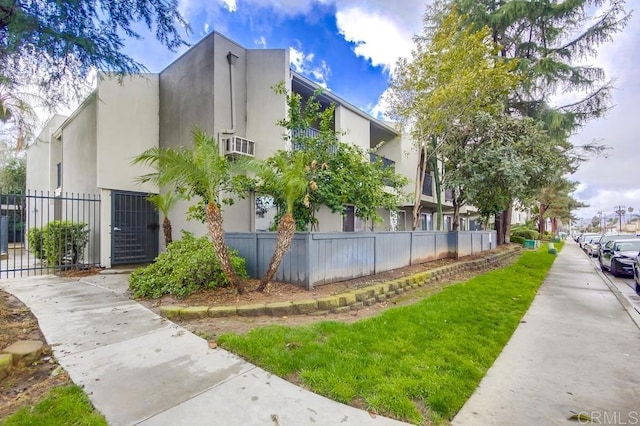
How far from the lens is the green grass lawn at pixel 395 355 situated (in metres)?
2.79

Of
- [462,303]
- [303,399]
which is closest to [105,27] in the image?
[303,399]

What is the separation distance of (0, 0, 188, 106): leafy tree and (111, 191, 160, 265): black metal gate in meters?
4.55

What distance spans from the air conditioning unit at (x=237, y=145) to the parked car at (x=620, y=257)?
45.0ft

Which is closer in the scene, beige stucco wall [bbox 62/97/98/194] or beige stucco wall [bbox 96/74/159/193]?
beige stucco wall [bbox 96/74/159/193]

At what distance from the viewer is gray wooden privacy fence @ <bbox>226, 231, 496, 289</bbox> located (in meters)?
6.02

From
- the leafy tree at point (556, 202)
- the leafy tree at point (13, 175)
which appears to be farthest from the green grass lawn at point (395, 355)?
the leafy tree at point (556, 202)

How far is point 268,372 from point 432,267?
7.32 meters

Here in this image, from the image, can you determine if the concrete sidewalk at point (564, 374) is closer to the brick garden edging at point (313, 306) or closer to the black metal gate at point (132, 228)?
the brick garden edging at point (313, 306)

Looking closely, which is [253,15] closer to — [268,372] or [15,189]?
[268,372]

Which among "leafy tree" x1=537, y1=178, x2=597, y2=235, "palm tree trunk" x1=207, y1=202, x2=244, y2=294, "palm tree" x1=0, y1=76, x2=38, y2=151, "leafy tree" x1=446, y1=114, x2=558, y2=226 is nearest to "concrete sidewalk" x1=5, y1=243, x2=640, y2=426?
"palm tree trunk" x1=207, y1=202, x2=244, y2=294

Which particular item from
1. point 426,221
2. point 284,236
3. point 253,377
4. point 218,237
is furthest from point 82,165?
point 426,221

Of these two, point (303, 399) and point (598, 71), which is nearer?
point (303, 399)

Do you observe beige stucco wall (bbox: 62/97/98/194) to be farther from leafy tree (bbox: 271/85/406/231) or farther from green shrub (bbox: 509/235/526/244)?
green shrub (bbox: 509/235/526/244)

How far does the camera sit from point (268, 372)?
10.4ft
